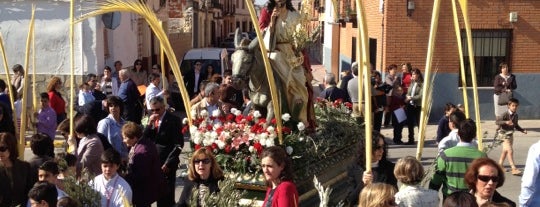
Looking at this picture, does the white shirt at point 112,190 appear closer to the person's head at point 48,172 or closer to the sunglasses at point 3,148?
the person's head at point 48,172

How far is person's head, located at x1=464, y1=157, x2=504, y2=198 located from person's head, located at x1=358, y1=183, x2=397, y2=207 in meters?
0.84

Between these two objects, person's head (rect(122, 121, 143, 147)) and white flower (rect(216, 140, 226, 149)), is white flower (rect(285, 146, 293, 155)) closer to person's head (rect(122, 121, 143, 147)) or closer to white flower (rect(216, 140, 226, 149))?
white flower (rect(216, 140, 226, 149))

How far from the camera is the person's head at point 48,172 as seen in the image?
565 centimetres

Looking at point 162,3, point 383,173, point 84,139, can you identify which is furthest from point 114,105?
point 162,3

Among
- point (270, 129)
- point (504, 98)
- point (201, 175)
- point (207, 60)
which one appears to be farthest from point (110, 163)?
point (207, 60)

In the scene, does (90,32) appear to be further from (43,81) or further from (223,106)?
(223,106)

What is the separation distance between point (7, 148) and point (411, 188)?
318 cm

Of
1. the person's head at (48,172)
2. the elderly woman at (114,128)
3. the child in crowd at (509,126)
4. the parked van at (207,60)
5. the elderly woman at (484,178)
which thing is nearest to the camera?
the elderly woman at (484,178)

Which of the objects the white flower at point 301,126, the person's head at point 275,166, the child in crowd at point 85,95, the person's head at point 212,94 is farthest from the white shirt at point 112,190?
the child in crowd at point 85,95

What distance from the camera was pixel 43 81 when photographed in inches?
637

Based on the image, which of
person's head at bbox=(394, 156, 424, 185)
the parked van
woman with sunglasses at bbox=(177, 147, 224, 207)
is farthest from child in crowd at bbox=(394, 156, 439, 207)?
the parked van

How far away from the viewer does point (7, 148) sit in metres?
5.98

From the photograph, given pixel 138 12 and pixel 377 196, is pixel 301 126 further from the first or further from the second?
pixel 377 196

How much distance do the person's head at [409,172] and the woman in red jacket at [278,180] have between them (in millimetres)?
758
